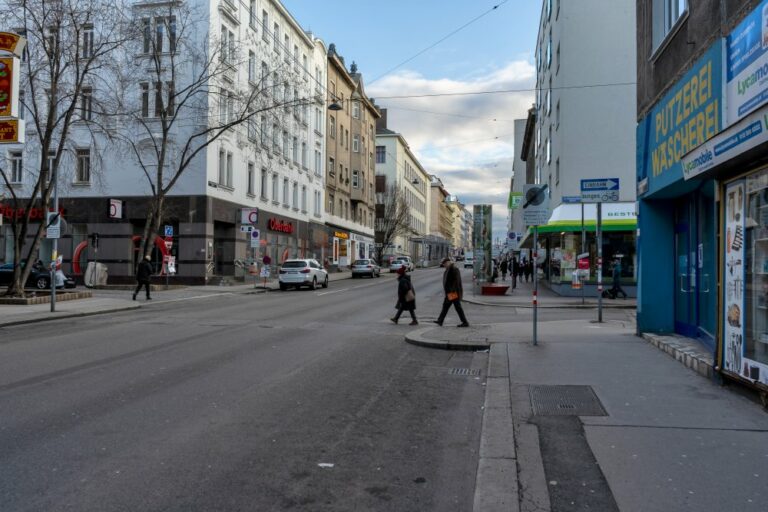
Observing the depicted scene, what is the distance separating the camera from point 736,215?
21.5ft

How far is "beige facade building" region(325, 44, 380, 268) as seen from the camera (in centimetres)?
5322

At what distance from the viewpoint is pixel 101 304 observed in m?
20.1

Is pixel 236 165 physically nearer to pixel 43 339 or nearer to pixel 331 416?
pixel 43 339

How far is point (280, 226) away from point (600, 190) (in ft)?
97.5

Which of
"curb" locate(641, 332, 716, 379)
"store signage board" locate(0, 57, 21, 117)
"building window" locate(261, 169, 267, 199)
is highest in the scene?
"building window" locate(261, 169, 267, 199)

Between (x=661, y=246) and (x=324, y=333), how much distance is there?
22.2ft

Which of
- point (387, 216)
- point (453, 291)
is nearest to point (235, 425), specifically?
point (453, 291)

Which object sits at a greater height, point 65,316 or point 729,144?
point 729,144

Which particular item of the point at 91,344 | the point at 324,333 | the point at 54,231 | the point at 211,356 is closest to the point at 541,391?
the point at 211,356

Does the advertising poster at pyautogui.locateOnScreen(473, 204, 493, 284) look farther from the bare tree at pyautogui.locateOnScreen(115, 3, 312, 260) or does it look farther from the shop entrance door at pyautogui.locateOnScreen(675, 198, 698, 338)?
the shop entrance door at pyautogui.locateOnScreen(675, 198, 698, 338)

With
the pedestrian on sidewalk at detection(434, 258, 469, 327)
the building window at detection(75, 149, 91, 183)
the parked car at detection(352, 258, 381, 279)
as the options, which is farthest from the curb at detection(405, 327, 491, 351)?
the parked car at detection(352, 258, 381, 279)

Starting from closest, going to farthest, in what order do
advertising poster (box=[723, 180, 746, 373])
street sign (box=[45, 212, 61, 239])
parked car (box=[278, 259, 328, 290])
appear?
advertising poster (box=[723, 180, 746, 373])
street sign (box=[45, 212, 61, 239])
parked car (box=[278, 259, 328, 290])

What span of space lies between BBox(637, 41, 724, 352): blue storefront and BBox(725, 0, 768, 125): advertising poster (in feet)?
1.14

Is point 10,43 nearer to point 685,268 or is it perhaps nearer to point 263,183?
Answer: point 685,268
